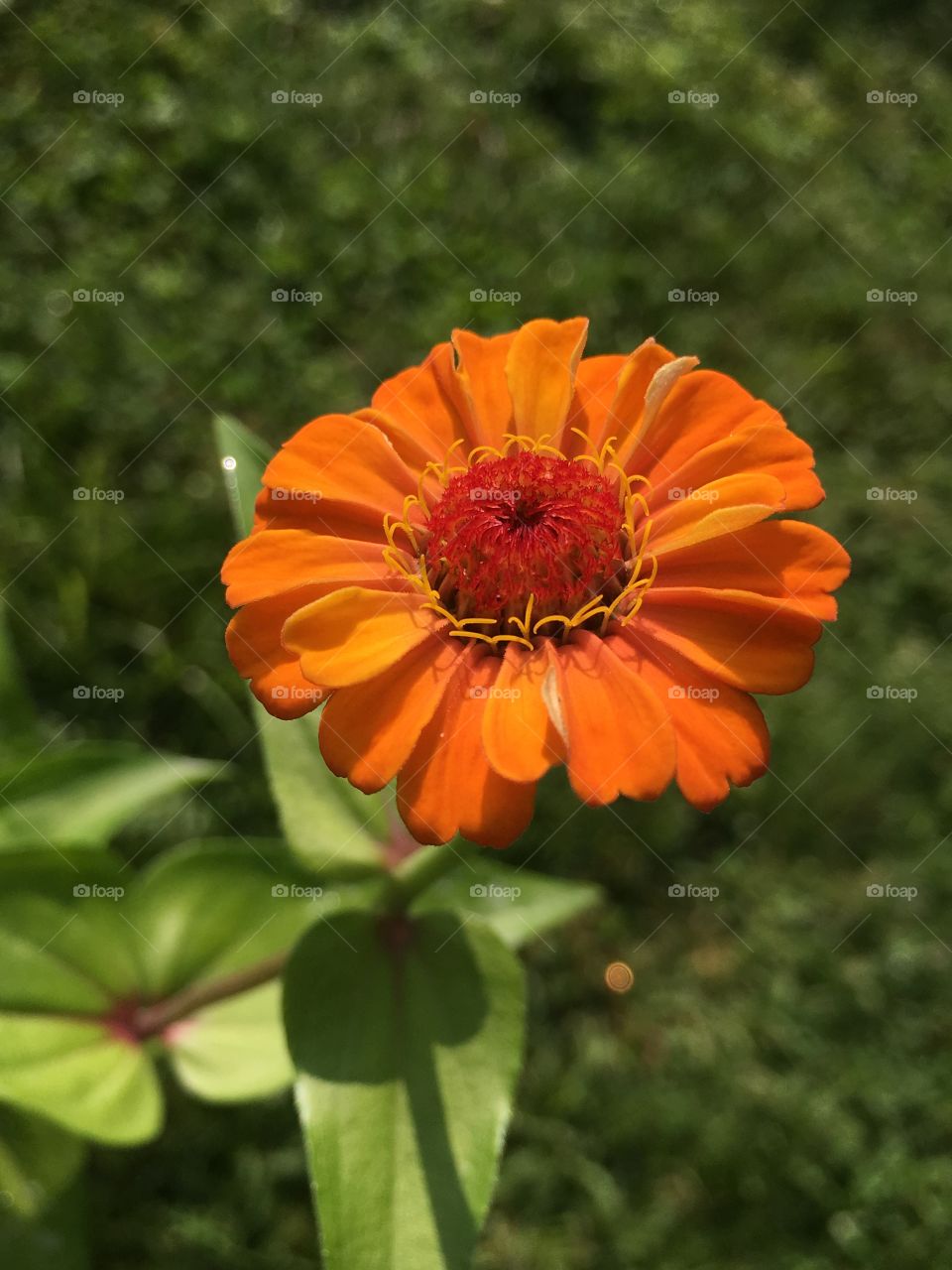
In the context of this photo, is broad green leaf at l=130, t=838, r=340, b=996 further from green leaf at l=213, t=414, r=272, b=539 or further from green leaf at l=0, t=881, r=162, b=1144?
green leaf at l=213, t=414, r=272, b=539

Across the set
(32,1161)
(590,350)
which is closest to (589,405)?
(590,350)

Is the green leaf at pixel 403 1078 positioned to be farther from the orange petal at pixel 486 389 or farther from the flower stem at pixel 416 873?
the orange petal at pixel 486 389

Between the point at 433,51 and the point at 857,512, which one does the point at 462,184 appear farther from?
the point at 857,512

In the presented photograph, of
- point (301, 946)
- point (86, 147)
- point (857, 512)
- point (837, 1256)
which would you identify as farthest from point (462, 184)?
point (837, 1256)

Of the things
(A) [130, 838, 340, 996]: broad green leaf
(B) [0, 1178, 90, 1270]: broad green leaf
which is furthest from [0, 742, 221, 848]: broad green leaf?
(B) [0, 1178, 90, 1270]: broad green leaf

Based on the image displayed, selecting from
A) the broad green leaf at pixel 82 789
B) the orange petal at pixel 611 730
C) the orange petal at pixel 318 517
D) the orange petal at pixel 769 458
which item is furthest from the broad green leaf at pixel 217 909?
the orange petal at pixel 769 458

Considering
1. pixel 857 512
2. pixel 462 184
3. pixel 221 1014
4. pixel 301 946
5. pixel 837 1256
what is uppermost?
pixel 462 184
